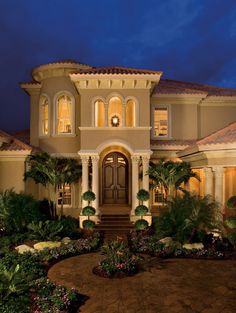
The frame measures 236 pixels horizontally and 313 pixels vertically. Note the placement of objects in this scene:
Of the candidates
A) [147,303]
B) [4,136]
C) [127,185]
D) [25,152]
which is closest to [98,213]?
[127,185]

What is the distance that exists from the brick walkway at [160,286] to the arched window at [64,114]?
8.81 meters

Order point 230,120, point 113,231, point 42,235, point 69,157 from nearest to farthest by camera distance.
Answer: point 42,235
point 113,231
point 69,157
point 230,120

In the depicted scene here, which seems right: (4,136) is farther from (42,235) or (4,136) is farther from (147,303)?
(147,303)

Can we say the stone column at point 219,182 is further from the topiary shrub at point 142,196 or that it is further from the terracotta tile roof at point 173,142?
the terracotta tile roof at point 173,142

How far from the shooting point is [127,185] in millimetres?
18234

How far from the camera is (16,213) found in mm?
13008

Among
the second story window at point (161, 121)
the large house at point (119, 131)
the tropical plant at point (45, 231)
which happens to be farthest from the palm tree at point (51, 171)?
the second story window at point (161, 121)

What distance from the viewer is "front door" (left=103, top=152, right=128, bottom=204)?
1823cm

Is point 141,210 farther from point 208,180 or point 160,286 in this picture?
point 160,286

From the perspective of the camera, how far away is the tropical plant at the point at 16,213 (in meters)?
12.9

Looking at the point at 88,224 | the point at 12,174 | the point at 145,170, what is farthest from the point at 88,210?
the point at 12,174

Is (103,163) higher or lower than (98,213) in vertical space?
higher

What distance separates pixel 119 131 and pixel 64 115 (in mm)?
3801

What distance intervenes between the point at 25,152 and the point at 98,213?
4.78m
